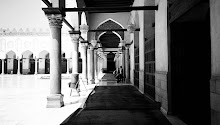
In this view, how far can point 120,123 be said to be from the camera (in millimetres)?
4102

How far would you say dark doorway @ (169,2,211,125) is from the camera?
4598 millimetres

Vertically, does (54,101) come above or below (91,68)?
below

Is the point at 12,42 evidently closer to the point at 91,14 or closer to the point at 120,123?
the point at 91,14

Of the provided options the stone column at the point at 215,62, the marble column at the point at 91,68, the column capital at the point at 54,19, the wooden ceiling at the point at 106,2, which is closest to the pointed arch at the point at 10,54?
the marble column at the point at 91,68

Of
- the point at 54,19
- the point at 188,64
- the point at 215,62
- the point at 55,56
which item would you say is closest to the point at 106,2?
the point at 54,19

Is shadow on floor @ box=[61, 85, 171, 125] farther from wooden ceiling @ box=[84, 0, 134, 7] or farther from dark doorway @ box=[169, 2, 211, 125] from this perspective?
wooden ceiling @ box=[84, 0, 134, 7]

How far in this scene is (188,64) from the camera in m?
4.66

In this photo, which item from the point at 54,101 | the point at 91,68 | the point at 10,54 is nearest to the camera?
→ the point at 54,101

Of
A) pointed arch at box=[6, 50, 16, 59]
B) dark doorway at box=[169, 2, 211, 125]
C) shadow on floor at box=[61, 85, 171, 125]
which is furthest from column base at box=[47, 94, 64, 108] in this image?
pointed arch at box=[6, 50, 16, 59]

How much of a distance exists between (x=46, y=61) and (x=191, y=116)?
33.0 metres

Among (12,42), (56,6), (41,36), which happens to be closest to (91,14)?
(56,6)

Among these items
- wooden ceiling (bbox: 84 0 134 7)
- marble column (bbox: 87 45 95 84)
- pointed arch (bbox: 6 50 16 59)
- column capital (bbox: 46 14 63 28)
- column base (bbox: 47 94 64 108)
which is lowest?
column base (bbox: 47 94 64 108)

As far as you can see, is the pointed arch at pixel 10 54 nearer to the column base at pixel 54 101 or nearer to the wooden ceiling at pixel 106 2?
the wooden ceiling at pixel 106 2

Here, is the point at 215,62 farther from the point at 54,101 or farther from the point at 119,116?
the point at 54,101
